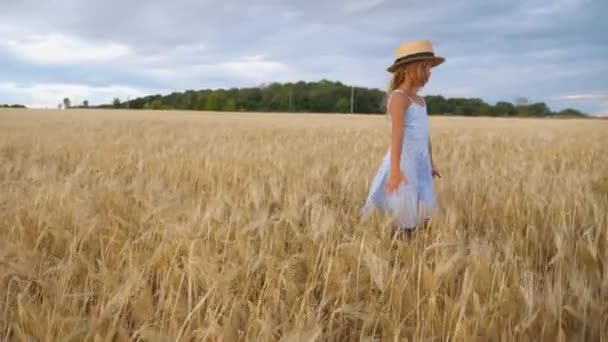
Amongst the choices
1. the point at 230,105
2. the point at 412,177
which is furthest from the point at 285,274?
the point at 230,105

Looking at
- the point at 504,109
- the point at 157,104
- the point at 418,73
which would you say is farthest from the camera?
the point at 157,104

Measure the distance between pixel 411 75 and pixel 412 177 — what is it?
53cm

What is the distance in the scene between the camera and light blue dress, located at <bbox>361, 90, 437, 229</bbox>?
7.59ft

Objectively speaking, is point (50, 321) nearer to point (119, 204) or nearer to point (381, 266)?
point (381, 266)

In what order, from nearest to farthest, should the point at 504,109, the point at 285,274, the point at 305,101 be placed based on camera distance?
the point at 285,274
the point at 504,109
the point at 305,101

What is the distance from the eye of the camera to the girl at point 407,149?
2289 millimetres

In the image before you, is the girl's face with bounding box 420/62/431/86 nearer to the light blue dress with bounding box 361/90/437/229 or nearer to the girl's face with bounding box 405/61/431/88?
the girl's face with bounding box 405/61/431/88

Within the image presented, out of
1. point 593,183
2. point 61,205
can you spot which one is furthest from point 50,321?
point 593,183

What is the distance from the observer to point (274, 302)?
1.24m

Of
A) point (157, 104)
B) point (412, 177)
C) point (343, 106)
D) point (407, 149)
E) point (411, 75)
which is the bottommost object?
point (412, 177)

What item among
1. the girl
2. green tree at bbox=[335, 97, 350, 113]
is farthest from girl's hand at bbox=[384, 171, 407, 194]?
green tree at bbox=[335, 97, 350, 113]

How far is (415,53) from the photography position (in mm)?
2377

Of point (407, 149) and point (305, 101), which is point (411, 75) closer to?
point (407, 149)

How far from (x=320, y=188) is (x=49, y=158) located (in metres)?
3.22
